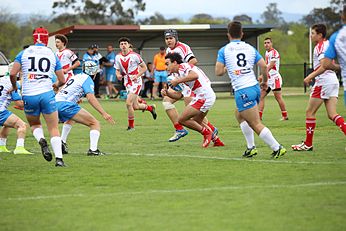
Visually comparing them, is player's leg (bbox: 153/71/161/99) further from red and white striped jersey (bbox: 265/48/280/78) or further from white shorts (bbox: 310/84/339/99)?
white shorts (bbox: 310/84/339/99)

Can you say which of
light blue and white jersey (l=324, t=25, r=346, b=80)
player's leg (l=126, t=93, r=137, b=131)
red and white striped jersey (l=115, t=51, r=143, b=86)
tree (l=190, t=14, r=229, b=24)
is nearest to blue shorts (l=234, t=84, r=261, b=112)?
light blue and white jersey (l=324, t=25, r=346, b=80)

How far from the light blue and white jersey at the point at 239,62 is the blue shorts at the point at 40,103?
271 cm

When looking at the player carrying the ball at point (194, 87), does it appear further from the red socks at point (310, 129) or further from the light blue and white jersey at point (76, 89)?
the red socks at point (310, 129)

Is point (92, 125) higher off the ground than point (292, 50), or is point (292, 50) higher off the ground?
point (92, 125)

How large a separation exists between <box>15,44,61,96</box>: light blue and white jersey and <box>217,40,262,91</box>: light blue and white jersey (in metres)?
2.67

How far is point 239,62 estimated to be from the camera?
12.6m

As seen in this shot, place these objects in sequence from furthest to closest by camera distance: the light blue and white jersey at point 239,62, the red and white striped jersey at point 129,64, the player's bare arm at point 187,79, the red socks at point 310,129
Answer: the red and white striped jersey at point 129,64 → the player's bare arm at point 187,79 → the red socks at point 310,129 → the light blue and white jersey at point 239,62

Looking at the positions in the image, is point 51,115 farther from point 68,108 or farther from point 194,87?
point 194,87

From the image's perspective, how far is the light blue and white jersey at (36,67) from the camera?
12023mm

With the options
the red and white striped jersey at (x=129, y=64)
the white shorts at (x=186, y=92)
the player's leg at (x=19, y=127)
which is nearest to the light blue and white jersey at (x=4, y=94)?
the player's leg at (x=19, y=127)

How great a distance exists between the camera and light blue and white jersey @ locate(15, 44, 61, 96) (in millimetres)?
12023

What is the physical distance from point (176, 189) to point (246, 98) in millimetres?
3041

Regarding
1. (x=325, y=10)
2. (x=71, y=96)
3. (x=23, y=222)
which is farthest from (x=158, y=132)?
(x=325, y=10)

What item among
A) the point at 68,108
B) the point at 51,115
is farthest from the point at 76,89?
the point at 51,115
